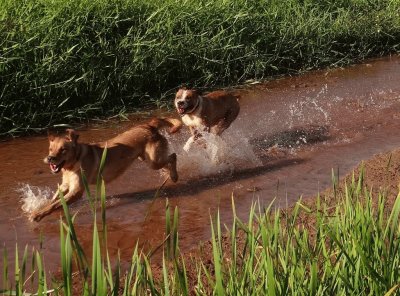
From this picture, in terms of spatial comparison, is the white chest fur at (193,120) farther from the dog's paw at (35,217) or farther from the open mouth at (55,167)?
the dog's paw at (35,217)

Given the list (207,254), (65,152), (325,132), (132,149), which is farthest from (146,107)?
(207,254)

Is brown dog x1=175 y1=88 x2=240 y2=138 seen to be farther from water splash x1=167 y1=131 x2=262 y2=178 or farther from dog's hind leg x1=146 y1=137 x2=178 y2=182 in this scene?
dog's hind leg x1=146 y1=137 x2=178 y2=182

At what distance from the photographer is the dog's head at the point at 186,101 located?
7898 mm

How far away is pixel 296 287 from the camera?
9.48 feet

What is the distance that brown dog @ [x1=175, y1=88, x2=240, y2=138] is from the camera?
26.1 ft

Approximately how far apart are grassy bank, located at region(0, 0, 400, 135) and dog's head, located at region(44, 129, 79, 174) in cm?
246

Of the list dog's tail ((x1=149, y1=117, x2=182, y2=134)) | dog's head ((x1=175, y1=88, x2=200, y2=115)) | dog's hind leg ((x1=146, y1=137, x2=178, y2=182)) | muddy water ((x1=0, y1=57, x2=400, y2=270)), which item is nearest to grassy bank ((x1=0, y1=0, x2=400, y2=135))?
muddy water ((x1=0, y1=57, x2=400, y2=270))

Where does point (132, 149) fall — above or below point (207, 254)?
above

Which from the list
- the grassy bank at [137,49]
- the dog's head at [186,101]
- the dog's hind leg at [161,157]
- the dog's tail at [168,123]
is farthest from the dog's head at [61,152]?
the grassy bank at [137,49]

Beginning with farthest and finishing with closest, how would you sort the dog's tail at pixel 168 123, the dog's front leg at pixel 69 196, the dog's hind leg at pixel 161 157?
the dog's tail at pixel 168 123, the dog's hind leg at pixel 161 157, the dog's front leg at pixel 69 196

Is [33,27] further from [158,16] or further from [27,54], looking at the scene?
[158,16]

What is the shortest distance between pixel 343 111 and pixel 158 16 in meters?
3.23

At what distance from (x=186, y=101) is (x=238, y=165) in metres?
0.96

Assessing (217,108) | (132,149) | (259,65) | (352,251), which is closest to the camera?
(352,251)
